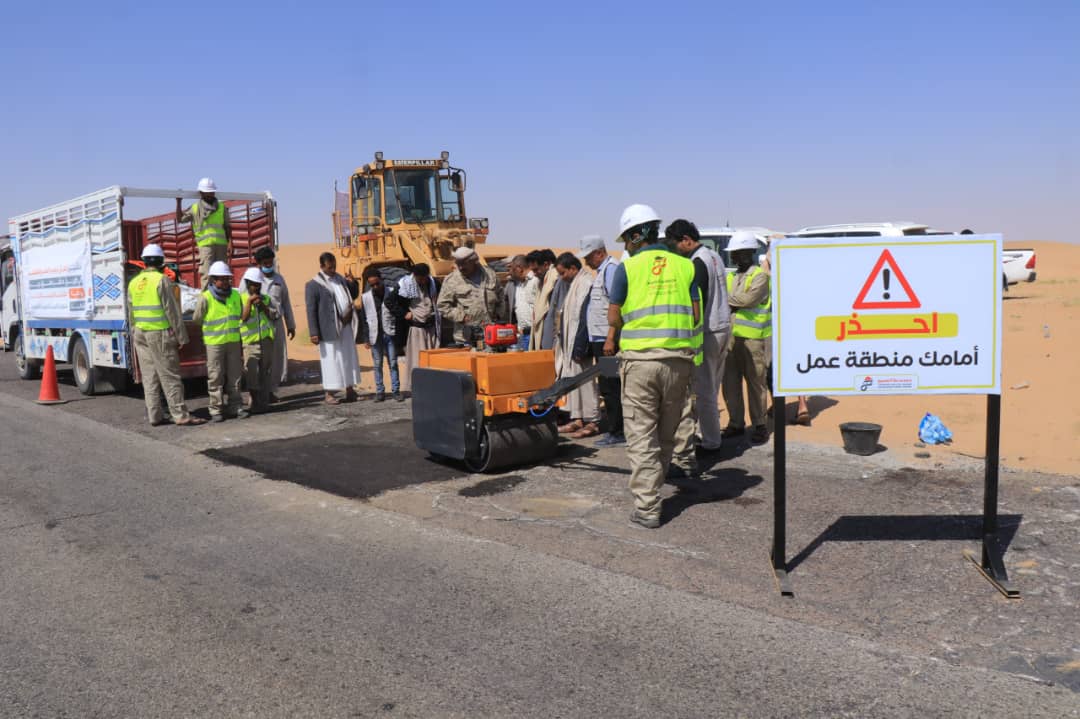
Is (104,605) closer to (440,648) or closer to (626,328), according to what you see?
(440,648)

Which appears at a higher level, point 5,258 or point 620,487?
point 5,258

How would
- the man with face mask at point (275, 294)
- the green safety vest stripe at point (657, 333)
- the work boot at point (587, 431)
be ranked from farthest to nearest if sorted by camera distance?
the man with face mask at point (275, 294), the work boot at point (587, 431), the green safety vest stripe at point (657, 333)

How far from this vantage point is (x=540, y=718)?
132 inches

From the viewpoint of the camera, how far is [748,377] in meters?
8.27

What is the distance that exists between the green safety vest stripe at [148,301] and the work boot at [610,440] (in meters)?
5.34

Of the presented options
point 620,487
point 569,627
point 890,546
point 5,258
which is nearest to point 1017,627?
point 890,546

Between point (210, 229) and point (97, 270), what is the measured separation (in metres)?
1.63

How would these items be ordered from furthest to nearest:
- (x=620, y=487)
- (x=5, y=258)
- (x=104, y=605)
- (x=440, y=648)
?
(x=5, y=258) < (x=620, y=487) < (x=104, y=605) < (x=440, y=648)

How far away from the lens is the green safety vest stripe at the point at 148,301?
32.8 feet

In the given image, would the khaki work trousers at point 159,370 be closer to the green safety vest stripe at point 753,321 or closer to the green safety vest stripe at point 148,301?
the green safety vest stripe at point 148,301

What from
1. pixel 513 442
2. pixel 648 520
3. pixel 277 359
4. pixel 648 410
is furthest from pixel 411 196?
pixel 648 520

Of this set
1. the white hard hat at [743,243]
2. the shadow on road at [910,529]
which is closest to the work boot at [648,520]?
the shadow on road at [910,529]

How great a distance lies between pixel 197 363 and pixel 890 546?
994 centimetres

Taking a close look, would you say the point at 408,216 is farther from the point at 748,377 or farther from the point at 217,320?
the point at 748,377
